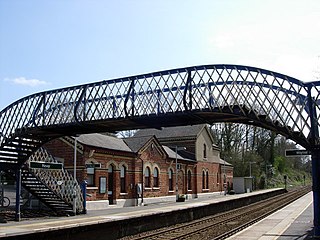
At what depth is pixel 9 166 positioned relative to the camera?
21.2 metres

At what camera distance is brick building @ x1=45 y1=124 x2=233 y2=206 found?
2844cm

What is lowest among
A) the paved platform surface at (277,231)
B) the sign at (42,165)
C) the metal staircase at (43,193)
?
the paved platform surface at (277,231)

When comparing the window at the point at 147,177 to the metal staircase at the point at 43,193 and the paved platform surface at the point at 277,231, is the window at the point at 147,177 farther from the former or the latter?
the paved platform surface at the point at 277,231

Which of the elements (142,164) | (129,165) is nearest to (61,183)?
(129,165)

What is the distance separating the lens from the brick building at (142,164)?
2844 centimetres

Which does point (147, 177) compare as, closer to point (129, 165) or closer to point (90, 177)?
point (129, 165)

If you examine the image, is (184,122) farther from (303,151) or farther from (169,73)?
(303,151)

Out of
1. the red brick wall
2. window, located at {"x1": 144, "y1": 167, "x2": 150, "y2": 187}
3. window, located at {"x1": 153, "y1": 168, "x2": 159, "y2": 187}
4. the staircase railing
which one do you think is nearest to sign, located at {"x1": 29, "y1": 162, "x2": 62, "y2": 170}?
the staircase railing

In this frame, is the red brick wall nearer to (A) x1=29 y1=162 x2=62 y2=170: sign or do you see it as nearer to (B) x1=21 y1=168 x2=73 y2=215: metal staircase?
(B) x1=21 y1=168 x2=73 y2=215: metal staircase

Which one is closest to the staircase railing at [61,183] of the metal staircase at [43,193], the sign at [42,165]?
the metal staircase at [43,193]

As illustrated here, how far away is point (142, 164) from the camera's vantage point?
3425cm

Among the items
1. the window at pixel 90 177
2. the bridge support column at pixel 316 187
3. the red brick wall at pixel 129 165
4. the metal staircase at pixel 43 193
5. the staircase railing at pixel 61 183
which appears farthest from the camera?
the window at pixel 90 177

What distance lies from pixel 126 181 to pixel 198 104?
16788 mm

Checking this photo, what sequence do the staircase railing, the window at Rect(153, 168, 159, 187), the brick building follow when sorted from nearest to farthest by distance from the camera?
the staircase railing → the brick building → the window at Rect(153, 168, 159, 187)
